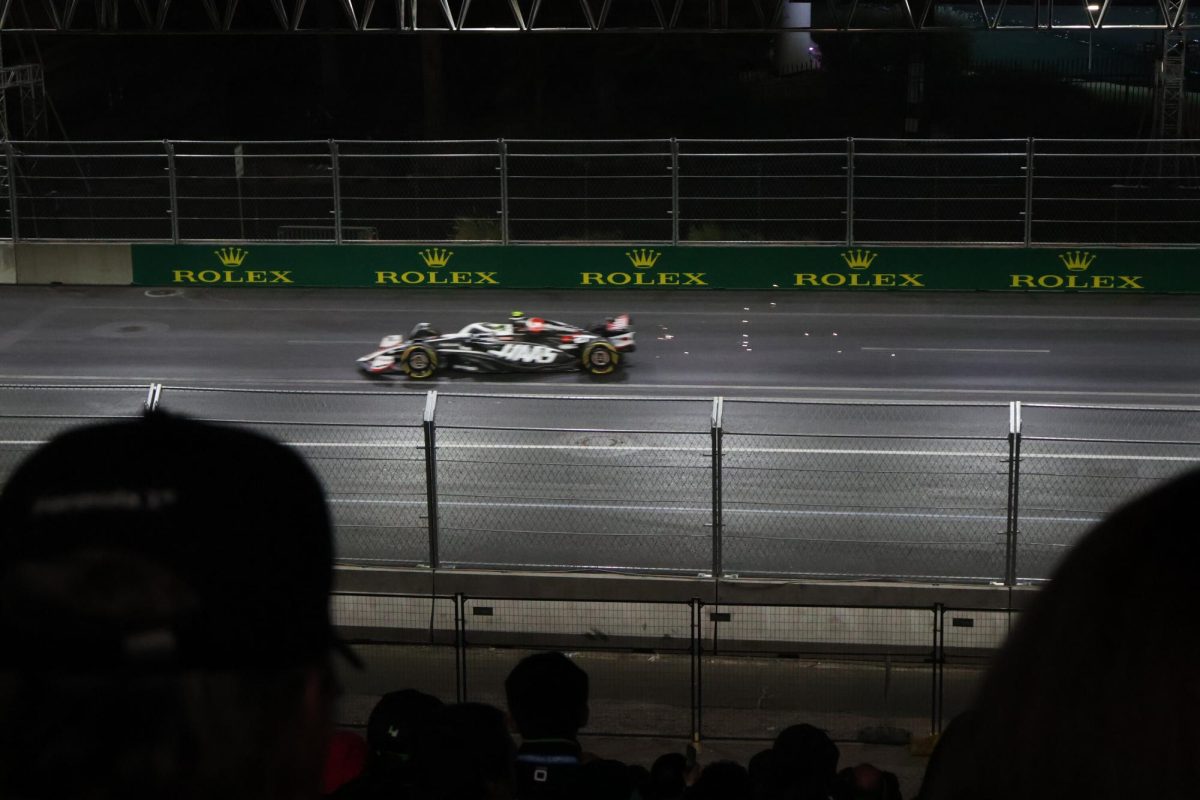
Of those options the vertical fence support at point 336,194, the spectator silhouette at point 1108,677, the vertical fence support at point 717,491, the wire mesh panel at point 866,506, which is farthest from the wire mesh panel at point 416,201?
the spectator silhouette at point 1108,677

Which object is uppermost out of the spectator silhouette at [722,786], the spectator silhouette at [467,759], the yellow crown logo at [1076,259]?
the yellow crown logo at [1076,259]

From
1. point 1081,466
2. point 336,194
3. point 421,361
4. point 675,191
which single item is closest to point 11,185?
point 336,194

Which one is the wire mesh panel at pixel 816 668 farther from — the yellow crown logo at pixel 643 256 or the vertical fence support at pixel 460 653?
the yellow crown logo at pixel 643 256

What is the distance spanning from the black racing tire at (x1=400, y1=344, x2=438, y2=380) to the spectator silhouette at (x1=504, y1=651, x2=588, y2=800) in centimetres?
1460

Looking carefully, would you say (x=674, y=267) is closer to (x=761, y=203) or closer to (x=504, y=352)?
(x=761, y=203)

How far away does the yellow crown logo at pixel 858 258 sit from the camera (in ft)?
77.7

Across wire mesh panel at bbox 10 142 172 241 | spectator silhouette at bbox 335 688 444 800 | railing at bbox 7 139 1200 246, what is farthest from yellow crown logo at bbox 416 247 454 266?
spectator silhouette at bbox 335 688 444 800

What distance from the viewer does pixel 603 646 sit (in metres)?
10.2

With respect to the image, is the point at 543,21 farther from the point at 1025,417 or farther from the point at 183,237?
the point at 1025,417

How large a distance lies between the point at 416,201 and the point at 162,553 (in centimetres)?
2672

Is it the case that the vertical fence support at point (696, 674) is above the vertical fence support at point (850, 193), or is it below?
below

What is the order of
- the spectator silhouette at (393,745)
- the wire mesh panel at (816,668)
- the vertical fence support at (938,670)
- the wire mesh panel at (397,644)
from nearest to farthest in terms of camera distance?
the spectator silhouette at (393,745)
the vertical fence support at (938,670)
the wire mesh panel at (816,668)
the wire mesh panel at (397,644)

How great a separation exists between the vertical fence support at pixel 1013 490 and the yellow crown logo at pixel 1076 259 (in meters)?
13.3

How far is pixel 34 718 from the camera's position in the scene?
38.1 inches
